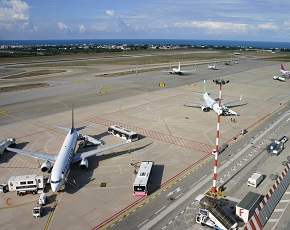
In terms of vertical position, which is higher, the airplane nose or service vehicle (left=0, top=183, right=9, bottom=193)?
the airplane nose

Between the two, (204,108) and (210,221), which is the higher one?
(204,108)

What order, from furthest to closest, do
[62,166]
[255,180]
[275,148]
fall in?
[275,148] < [255,180] < [62,166]

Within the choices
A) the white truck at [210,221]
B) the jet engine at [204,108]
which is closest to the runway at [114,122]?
the jet engine at [204,108]

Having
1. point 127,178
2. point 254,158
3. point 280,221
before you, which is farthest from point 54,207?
point 254,158

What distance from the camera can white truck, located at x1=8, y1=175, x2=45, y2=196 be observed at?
34219mm

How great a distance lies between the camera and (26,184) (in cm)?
3419

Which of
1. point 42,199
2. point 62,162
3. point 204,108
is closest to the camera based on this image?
point 42,199

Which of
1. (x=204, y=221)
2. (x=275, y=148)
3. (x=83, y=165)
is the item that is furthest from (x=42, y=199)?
(x=275, y=148)

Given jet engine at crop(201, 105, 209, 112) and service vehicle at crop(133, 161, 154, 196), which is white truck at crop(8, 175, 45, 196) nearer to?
service vehicle at crop(133, 161, 154, 196)

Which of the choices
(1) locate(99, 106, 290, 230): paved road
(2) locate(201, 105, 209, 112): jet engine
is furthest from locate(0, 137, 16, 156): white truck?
(2) locate(201, 105, 209, 112): jet engine

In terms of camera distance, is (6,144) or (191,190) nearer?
(191,190)

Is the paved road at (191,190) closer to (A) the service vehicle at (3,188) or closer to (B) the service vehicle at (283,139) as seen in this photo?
(B) the service vehicle at (283,139)

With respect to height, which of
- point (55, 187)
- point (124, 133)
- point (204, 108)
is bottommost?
point (55, 187)

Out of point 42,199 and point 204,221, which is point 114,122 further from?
point 204,221
